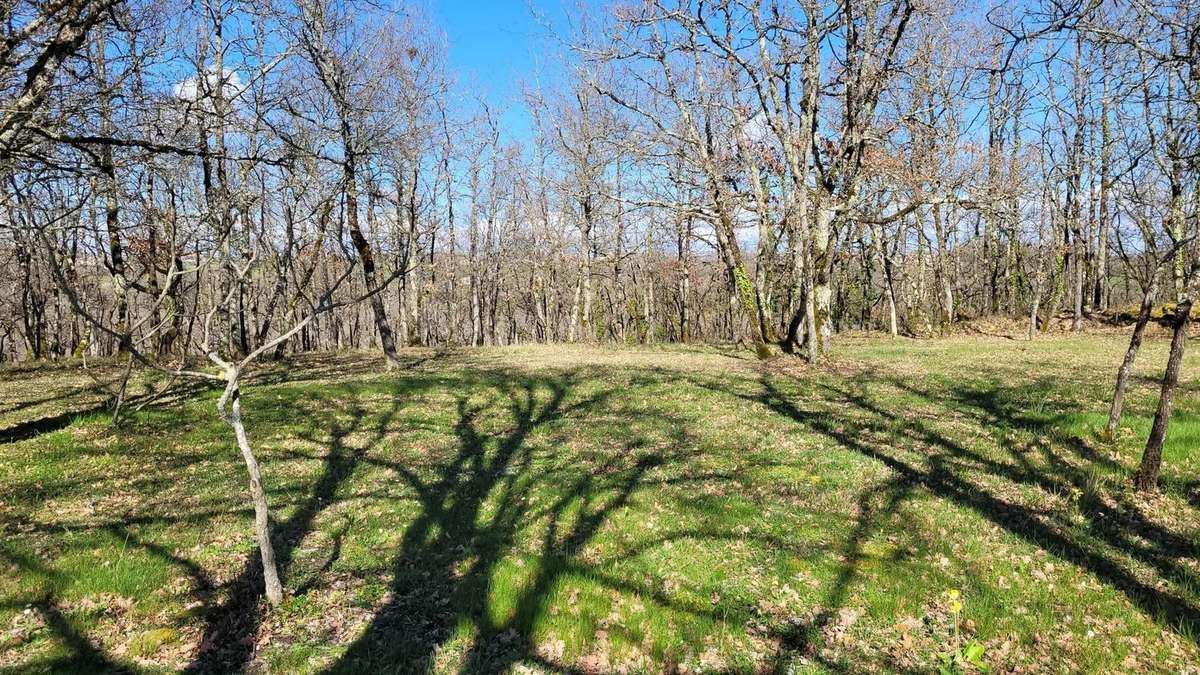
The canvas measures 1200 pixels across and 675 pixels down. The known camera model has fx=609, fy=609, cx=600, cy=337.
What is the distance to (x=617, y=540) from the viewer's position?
6.91 metres

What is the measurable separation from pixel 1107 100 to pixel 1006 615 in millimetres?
5841

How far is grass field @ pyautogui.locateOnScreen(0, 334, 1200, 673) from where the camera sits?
16.5ft

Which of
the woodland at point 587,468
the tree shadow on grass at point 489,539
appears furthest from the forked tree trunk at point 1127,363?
the tree shadow on grass at point 489,539

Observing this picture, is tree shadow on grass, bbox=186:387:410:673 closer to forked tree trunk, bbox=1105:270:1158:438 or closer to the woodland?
the woodland

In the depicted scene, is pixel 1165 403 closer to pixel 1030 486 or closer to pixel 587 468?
pixel 1030 486

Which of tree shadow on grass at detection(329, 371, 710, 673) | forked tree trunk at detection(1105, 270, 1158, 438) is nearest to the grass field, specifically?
tree shadow on grass at detection(329, 371, 710, 673)

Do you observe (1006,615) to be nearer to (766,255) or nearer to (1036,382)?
(1036,382)

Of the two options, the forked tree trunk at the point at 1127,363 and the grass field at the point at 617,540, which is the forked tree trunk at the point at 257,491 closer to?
the grass field at the point at 617,540

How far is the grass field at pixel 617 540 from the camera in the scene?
5043mm

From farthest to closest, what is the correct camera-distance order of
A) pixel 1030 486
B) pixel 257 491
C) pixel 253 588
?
1. pixel 1030 486
2. pixel 253 588
3. pixel 257 491

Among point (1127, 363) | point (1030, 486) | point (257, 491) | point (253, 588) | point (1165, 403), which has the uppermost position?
point (1127, 363)

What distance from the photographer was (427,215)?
36000 mm

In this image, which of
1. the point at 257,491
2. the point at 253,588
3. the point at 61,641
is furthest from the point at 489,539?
the point at 61,641

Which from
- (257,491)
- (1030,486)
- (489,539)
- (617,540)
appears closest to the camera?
(257,491)
